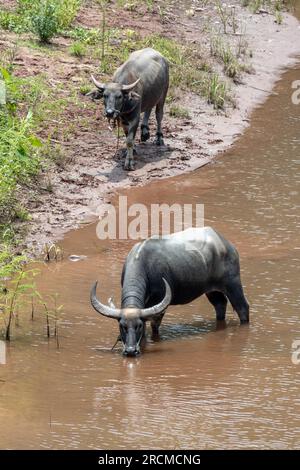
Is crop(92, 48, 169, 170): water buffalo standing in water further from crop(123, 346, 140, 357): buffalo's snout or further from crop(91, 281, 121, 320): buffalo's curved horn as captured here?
crop(123, 346, 140, 357): buffalo's snout

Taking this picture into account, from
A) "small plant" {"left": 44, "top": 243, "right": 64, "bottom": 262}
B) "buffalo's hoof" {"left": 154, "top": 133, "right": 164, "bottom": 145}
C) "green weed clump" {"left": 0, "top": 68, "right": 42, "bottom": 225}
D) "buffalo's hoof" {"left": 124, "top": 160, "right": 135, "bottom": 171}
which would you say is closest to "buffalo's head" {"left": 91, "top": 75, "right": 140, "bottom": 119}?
"buffalo's hoof" {"left": 124, "top": 160, "right": 135, "bottom": 171}

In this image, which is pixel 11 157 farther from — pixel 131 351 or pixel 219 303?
pixel 131 351

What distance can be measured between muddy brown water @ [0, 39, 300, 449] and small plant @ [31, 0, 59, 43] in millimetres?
4607

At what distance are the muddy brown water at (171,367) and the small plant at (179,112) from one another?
2.95m

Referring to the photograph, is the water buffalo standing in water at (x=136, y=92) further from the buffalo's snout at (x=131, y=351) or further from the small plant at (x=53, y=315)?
the buffalo's snout at (x=131, y=351)

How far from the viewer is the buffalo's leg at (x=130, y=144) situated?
14.8 m

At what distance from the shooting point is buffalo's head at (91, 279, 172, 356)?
9719mm

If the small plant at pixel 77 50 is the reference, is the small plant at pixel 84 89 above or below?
below

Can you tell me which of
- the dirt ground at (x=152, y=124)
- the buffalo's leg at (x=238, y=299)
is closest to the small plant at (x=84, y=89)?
the dirt ground at (x=152, y=124)

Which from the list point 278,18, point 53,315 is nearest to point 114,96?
point 53,315

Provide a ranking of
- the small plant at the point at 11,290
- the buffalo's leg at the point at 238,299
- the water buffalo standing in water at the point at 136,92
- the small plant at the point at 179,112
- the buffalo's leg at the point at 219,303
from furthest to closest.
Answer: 1. the small plant at the point at 179,112
2. the water buffalo standing in water at the point at 136,92
3. the buffalo's leg at the point at 219,303
4. the buffalo's leg at the point at 238,299
5. the small plant at the point at 11,290

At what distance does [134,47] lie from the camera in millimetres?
17875

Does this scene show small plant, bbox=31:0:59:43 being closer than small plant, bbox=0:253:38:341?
No

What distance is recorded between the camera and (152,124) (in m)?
16.5
